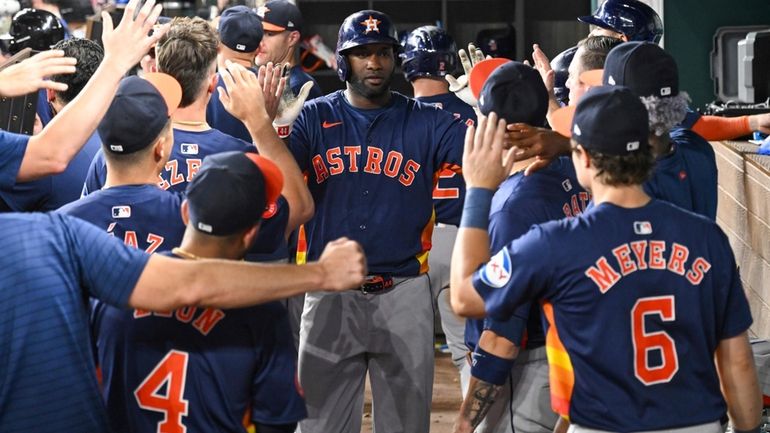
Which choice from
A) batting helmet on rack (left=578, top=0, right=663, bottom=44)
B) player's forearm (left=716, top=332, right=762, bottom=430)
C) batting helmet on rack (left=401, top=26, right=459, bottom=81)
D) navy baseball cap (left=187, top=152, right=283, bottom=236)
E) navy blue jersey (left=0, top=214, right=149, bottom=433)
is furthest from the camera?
batting helmet on rack (left=401, top=26, right=459, bottom=81)

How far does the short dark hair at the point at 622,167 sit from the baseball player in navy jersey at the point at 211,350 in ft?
2.71

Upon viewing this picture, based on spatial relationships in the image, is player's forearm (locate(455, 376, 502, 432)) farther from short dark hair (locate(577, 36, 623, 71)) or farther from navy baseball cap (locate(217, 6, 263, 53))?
navy baseball cap (locate(217, 6, 263, 53))

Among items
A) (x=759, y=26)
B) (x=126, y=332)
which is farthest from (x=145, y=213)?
(x=759, y=26)

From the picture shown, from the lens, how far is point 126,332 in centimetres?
269

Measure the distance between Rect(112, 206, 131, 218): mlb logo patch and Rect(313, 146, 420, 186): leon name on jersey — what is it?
54.3 inches

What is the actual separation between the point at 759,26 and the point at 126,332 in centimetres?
688

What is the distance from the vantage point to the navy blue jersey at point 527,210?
3.32m

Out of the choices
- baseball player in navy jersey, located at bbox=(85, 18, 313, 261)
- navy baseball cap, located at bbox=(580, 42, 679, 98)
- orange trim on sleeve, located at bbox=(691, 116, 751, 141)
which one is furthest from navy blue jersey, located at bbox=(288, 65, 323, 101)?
navy baseball cap, located at bbox=(580, 42, 679, 98)

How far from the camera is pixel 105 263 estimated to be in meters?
2.50

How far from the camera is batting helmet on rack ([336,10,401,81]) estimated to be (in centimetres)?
461

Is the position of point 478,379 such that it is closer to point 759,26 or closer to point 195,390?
point 195,390

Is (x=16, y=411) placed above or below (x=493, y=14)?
below

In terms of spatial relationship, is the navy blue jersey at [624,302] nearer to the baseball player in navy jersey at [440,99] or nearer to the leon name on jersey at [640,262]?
the leon name on jersey at [640,262]

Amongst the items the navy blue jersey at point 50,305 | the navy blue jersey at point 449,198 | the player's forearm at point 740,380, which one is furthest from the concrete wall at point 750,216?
the navy blue jersey at point 50,305
